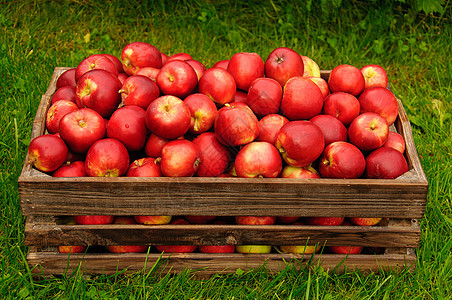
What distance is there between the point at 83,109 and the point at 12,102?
1.68 m

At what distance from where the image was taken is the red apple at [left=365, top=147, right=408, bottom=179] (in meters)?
2.57

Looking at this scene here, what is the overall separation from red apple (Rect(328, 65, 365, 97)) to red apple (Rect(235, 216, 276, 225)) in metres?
0.99

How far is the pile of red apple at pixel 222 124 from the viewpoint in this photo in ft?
8.28

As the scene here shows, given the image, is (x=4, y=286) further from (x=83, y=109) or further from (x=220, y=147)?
(x=220, y=147)

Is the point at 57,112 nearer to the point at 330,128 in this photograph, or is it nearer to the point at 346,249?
the point at 330,128

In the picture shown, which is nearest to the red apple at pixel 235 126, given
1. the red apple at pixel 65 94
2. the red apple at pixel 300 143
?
the red apple at pixel 300 143

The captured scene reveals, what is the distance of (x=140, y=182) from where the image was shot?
2.41 metres

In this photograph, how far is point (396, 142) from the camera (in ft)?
9.23

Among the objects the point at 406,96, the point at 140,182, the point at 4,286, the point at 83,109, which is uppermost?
the point at 83,109

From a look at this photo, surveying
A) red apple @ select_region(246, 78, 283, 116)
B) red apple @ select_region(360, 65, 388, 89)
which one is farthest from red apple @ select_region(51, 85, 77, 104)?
red apple @ select_region(360, 65, 388, 89)

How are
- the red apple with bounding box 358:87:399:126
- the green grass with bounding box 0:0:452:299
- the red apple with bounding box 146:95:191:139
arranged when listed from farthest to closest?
the green grass with bounding box 0:0:452:299, the red apple with bounding box 358:87:399:126, the red apple with bounding box 146:95:191:139

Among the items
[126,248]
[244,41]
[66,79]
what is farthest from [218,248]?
[244,41]

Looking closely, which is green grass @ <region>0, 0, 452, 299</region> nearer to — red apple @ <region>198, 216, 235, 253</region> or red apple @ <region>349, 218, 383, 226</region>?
red apple @ <region>349, 218, 383, 226</region>

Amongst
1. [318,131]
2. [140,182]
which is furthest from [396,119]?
[140,182]
